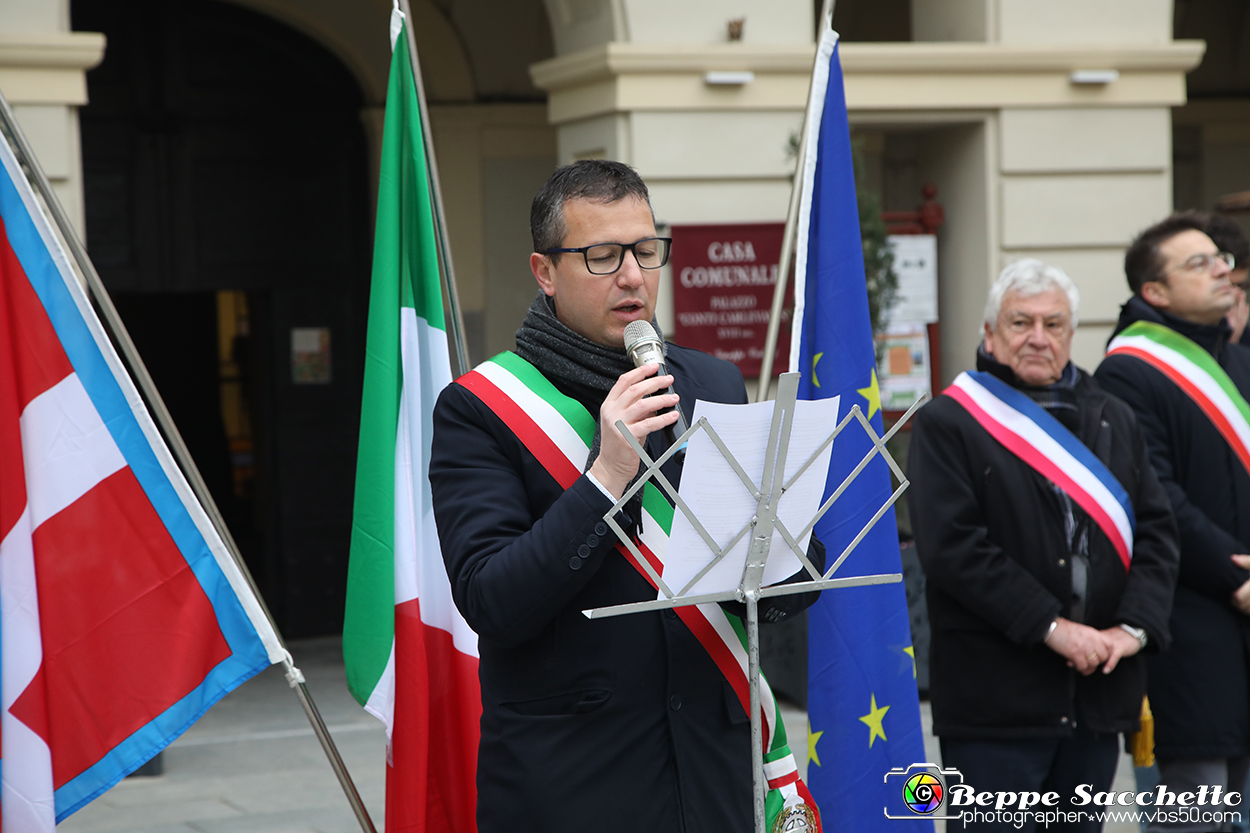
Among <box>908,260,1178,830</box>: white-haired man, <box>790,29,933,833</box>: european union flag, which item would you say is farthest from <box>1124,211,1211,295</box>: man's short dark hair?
<box>790,29,933,833</box>: european union flag

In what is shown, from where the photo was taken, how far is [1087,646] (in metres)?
3.54

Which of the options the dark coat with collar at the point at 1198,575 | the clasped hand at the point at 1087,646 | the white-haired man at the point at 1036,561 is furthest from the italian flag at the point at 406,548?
the dark coat with collar at the point at 1198,575

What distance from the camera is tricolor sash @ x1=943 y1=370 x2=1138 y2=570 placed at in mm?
3625

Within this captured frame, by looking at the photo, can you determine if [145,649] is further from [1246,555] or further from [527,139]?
[527,139]

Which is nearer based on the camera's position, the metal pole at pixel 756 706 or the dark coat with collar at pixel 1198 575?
the metal pole at pixel 756 706

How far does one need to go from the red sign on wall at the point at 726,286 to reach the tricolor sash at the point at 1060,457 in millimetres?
3565

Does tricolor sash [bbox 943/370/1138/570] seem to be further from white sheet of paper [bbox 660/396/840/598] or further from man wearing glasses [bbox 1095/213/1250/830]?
white sheet of paper [bbox 660/396/840/598]

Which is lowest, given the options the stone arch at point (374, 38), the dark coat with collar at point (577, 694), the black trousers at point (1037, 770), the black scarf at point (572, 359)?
the black trousers at point (1037, 770)

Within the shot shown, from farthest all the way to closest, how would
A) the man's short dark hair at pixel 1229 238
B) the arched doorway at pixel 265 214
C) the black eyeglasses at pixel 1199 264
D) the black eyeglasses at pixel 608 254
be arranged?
the arched doorway at pixel 265 214, the man's short dark hair at pixel 1229 238, the black eyeglasses at pixel 1199 264, the black eyeglasses at pixel 608 254

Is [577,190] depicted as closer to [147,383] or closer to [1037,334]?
[147,383]

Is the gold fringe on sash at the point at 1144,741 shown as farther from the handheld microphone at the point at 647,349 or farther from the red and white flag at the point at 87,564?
the red and white flag at the point at 87,564

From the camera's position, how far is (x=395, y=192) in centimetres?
351

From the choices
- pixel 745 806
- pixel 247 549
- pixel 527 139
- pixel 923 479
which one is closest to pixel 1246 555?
pixel 923 479

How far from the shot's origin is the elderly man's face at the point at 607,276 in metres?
2.28
